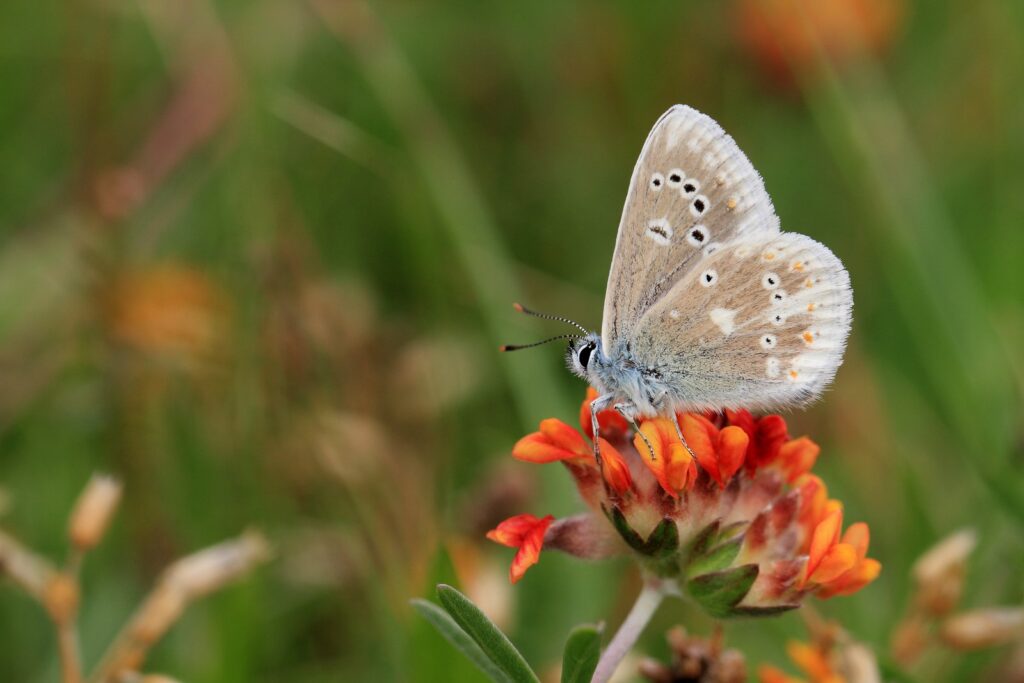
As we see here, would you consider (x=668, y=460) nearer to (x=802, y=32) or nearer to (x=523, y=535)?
(x=523, y=535)

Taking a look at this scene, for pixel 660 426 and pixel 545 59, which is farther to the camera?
pixel 545 59

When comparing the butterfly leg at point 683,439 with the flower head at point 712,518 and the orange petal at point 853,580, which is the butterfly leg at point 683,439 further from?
the orange petal at point 853,580

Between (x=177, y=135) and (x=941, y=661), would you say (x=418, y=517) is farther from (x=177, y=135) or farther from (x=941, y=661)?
(x=177, y=135)

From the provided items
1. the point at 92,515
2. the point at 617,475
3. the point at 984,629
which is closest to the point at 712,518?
the point at 617,475

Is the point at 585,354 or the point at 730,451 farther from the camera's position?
the point at 585,354

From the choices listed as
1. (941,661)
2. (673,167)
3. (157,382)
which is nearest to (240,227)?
(157,382)

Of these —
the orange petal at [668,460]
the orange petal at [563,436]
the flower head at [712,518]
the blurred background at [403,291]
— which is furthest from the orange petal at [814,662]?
the orange petal at [563,436]

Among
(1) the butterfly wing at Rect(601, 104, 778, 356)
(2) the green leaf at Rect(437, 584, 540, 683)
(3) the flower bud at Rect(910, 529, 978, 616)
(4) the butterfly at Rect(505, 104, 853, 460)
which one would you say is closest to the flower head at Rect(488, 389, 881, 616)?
(2) the green leaf at Rect(437, 584, 540, 683)
